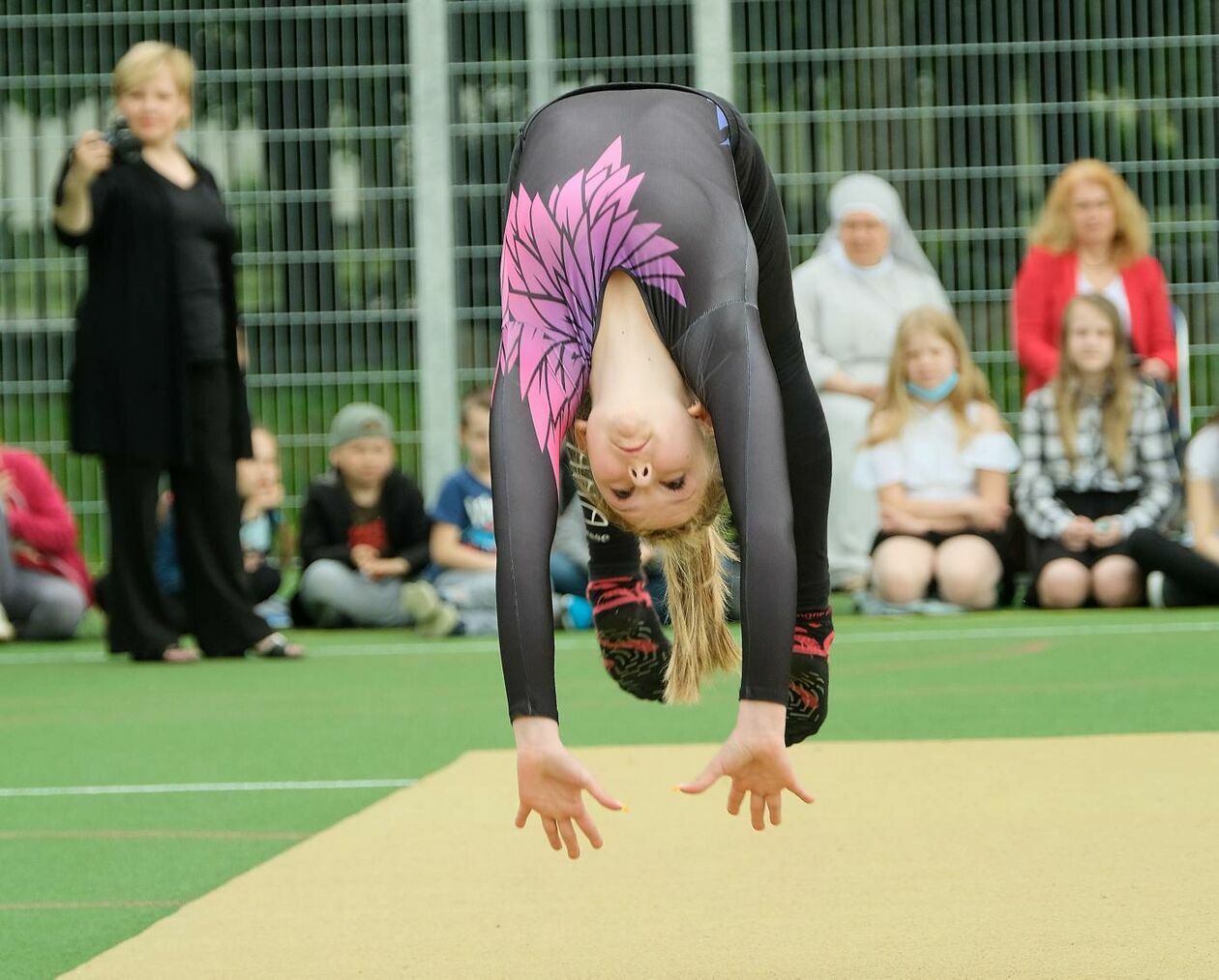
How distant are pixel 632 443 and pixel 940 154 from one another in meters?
8.50

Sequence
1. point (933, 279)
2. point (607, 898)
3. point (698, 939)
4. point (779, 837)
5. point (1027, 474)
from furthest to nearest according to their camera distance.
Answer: point (933, 279) → point (1027, 474) → point (779, 837) → point (607, 898) → point (698, 939)

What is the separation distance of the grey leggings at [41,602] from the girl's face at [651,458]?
6269 millimetres

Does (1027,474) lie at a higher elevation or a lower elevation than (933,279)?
lower

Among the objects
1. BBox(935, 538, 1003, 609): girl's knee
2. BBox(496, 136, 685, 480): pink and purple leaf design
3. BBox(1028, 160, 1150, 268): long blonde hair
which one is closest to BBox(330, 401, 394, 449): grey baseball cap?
BBox(935, 538, 1003, 609): girl's knee

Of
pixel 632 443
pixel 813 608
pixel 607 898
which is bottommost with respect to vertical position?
pixel 607 898

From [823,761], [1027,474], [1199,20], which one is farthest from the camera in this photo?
[1199,20]

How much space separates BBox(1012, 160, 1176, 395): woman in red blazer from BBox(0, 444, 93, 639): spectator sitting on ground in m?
4.42

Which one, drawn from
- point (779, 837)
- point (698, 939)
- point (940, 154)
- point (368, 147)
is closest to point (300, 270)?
point (368, 147)

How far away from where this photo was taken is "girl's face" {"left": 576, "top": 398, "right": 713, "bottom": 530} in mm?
2973

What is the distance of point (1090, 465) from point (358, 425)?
10.6ft

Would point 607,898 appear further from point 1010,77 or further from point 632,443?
point 1010,77

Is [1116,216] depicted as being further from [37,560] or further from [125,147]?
[37,560]

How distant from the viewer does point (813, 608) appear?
151 inches

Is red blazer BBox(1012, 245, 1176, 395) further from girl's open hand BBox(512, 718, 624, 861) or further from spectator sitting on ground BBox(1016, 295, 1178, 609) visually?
girl's open hand BBox(512, 718, 624, 861)
